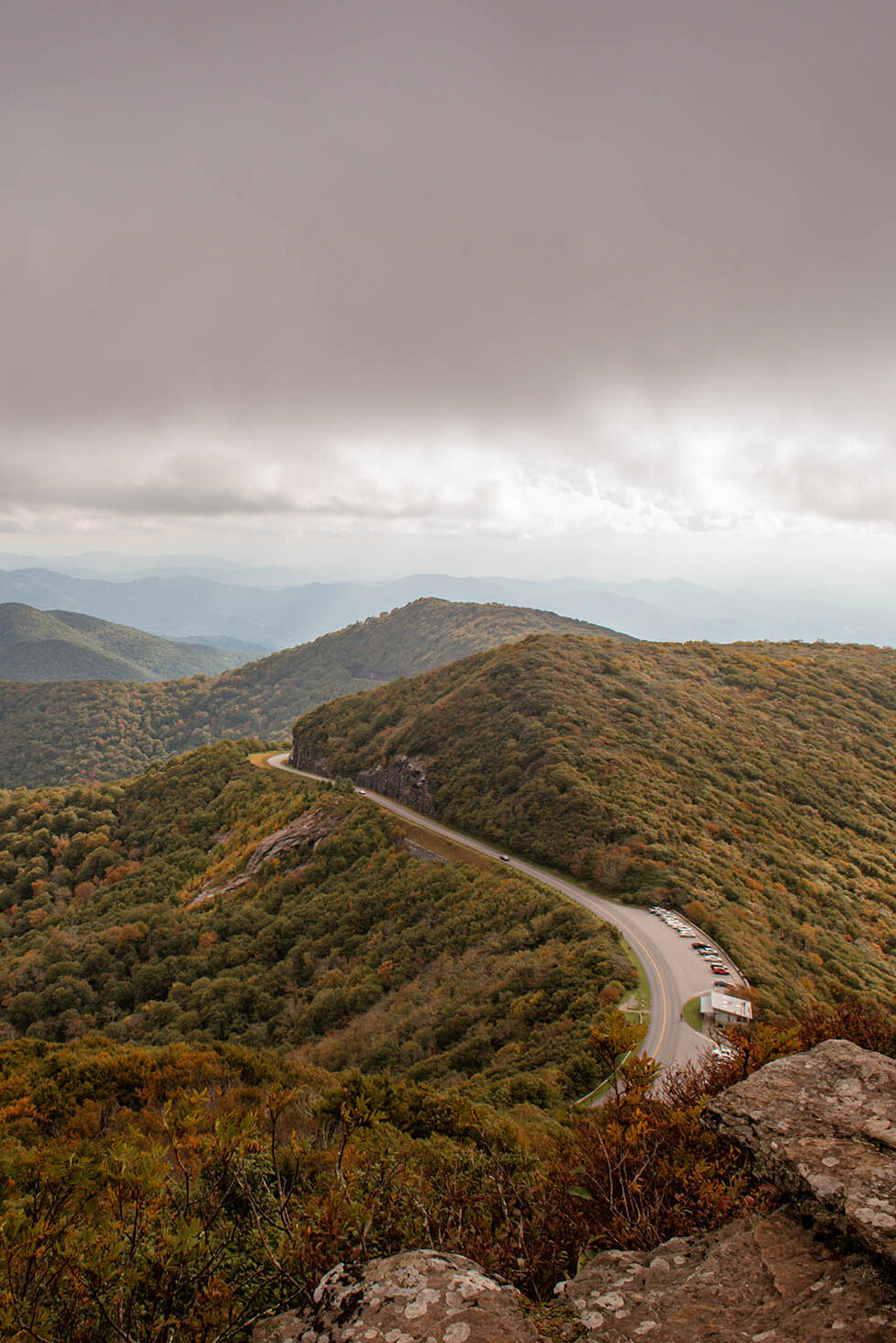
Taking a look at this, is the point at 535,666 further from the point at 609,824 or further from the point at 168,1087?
the point at 168,1087

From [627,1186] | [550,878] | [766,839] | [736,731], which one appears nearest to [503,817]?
[550,878]

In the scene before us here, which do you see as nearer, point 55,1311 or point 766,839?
point 55,1311

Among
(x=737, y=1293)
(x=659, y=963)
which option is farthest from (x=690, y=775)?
(x=737, y=1293)

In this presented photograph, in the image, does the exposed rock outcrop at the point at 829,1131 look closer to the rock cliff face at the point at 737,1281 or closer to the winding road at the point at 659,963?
the rock cliff face at the point at 737,1281

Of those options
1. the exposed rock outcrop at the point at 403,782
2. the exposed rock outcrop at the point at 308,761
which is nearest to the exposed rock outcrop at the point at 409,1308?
the exposed rock outcrop at the point at 403,782

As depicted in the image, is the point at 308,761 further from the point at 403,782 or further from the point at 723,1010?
the point at 723,1010
